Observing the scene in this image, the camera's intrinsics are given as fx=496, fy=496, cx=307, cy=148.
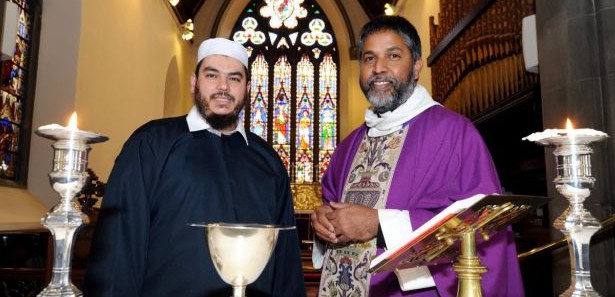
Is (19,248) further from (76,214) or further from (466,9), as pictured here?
(466,9)

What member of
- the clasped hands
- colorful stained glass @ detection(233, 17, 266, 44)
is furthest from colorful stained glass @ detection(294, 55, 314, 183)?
the clasped hands

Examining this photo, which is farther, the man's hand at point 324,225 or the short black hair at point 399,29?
the short black hair at point 399,29

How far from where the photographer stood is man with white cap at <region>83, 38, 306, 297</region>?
185cm

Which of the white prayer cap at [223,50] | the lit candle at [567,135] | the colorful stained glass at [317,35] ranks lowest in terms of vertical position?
the lit candle at [567,135]

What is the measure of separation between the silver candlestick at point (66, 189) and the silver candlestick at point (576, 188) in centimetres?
98

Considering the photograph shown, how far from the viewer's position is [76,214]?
1.05 metres

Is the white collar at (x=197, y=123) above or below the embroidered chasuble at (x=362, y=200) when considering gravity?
above

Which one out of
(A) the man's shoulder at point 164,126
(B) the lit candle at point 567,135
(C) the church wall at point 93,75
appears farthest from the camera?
(C) the church wall at point 93,75

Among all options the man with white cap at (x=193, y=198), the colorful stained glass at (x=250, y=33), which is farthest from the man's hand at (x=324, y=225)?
the colorful stained glass at (x=250, y=33)

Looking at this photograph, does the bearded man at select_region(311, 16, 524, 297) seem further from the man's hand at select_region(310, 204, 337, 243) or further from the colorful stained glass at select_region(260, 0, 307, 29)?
the colorful stained glass at select_region(260, 0, 307, 29)

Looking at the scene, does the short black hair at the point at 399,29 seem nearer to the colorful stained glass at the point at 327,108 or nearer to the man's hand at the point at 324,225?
the man's hand at the point at 324,225

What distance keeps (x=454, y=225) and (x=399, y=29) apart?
51.9 inches

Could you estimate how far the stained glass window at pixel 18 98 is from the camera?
549 centimetres

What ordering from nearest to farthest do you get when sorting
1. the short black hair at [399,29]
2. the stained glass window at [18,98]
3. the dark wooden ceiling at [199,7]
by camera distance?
1. the short black hair at [399,29]
2. the stained glass window at [18,98]
3. the dark wooden ceiling at [199,7]
